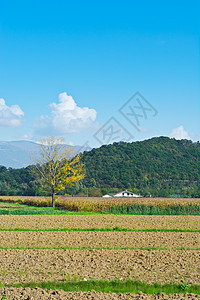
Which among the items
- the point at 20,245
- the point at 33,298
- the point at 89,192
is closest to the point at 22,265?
the point at 33,298

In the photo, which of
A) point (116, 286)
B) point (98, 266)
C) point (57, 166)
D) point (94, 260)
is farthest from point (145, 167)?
point (116, 286)

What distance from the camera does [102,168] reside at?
104 m

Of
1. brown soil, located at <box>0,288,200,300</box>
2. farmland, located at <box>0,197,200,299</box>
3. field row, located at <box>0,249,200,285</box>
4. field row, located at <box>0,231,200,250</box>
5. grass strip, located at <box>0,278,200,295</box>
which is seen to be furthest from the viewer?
field row, located at <box>0,231,200,250</box>

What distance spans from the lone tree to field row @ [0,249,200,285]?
32352 millimetres

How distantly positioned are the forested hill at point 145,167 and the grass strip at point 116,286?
87.4 meters

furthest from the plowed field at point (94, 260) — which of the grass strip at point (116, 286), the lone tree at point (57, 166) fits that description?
the lone tree at point (57, 166)

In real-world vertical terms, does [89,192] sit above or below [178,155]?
below

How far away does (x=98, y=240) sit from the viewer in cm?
1936

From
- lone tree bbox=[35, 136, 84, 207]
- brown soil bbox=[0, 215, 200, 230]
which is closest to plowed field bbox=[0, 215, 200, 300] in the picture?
brown soil bbox=[0, 215, 200, 230]

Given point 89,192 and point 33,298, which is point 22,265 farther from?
point 89,192

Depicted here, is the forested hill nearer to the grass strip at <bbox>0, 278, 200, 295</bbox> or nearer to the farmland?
the farmland

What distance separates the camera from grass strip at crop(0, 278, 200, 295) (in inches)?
412

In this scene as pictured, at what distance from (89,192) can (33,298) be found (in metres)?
78.6

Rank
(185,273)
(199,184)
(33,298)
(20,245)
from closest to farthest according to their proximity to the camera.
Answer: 1. (33,298)
2. (185,273)
3. (20,245)
4. (199,184)
